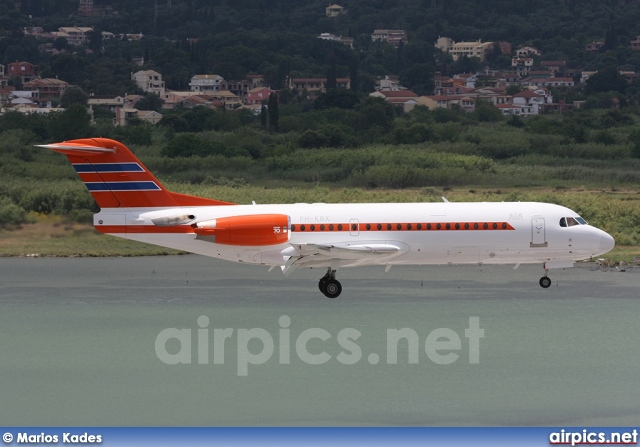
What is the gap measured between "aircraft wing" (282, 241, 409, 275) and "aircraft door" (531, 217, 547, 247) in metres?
5.29

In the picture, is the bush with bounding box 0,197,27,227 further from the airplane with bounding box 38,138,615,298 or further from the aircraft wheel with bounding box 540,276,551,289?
the aircraft wheel with bounding box 540,276,551,289

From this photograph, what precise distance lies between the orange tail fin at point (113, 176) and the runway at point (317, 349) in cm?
466

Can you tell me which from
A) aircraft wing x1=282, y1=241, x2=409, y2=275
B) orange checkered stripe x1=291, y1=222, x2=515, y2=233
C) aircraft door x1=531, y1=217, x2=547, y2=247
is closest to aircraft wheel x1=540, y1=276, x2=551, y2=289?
aircraft door x1=531, y1=217, x2=547, y2=247

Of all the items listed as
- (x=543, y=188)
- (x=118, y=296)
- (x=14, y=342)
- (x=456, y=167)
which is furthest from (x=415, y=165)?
(x=14, y=342)

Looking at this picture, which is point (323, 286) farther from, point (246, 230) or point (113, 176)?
point (113, 176)

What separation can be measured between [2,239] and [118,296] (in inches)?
465

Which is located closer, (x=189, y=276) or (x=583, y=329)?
(x=583, y=329)

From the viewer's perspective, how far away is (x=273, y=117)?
139 metres

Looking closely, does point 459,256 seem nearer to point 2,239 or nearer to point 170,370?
point 170,370

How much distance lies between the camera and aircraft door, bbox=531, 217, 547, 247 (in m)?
51.2

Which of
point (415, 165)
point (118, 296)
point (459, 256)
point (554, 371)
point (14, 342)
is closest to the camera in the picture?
point (554, 371)

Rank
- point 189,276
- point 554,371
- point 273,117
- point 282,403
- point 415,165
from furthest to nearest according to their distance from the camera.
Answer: point 273,117
point 415,165
point 189,276
point 554,371
point 282,403

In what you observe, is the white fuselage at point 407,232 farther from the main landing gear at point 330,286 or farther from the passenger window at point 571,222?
the main landing gear at point 330,286

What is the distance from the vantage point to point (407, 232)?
5059cm
